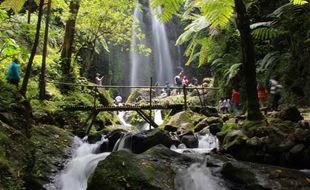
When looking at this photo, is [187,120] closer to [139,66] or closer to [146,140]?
[146,140]

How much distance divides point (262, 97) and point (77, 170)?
563 centimetres

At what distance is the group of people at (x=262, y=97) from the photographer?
9403 millimetres

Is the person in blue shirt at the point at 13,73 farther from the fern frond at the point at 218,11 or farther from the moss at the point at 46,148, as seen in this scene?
the fern frond at the point at 218,11

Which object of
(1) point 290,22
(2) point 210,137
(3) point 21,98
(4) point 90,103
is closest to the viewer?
(3) point 21,98

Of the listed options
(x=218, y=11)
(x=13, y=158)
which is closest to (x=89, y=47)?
(x=13, y=158)

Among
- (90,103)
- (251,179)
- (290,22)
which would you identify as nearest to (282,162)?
(251,179)

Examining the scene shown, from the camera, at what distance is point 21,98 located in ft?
22.6

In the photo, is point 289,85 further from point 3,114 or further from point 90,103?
point 3,114

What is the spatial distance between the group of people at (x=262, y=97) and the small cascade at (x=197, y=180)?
3769 mm

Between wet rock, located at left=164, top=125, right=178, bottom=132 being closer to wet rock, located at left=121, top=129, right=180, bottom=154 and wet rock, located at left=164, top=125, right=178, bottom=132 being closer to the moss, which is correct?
wet rock, located at left=121, top=129, right=180, bottom=154

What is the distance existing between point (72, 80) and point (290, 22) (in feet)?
24.1

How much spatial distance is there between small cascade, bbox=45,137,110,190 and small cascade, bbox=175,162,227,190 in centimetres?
176

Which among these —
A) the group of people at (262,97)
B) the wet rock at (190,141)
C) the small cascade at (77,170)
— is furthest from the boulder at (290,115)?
the small cascade at (77,170)

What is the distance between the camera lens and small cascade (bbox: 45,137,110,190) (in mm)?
6000
